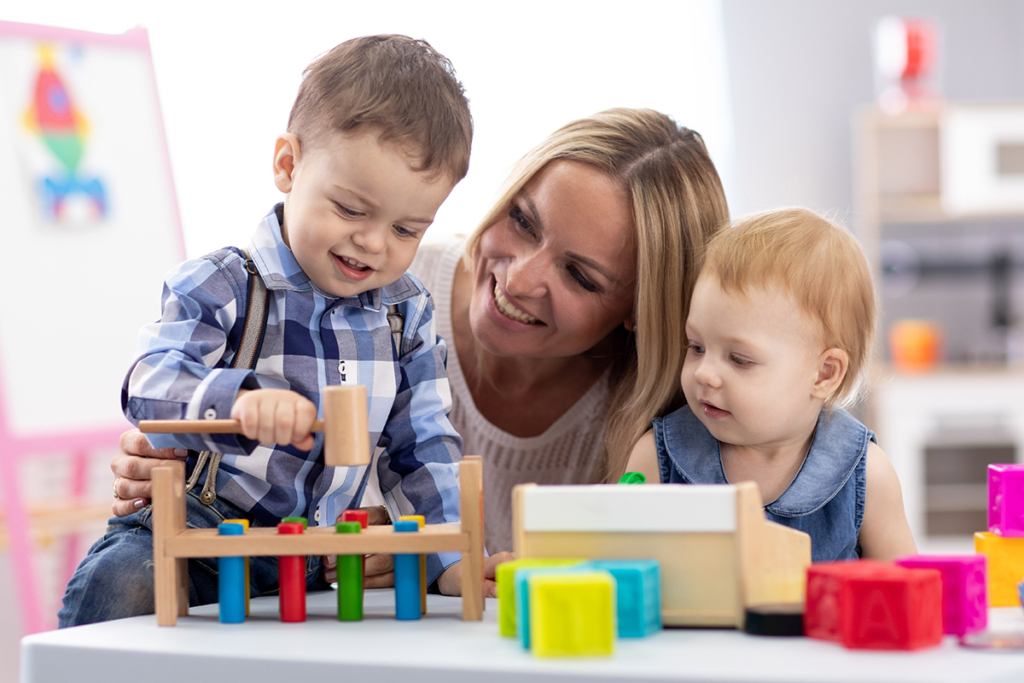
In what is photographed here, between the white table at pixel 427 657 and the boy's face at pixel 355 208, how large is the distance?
335mm

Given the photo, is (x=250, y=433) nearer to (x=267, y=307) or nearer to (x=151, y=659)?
(x=151, y=659)

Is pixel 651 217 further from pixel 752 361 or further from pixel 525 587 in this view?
pixel 525 587

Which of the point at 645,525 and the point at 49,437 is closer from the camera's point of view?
the point at 645,525

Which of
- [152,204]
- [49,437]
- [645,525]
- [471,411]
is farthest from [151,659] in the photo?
[152,204]

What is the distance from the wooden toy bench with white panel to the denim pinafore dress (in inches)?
11.4

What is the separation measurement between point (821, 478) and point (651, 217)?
1.28 feet

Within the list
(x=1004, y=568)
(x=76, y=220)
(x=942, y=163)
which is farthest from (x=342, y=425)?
(x=942, y=163)

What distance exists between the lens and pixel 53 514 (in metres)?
2.59

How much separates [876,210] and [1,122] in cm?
329

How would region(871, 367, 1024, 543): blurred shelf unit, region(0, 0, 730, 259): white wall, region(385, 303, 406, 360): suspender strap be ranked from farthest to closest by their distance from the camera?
region(871, 367, 1024, 543): blurred shelf unit → region(0, 0, 730, 259): white wall → region(385, 303, 406, 360): suspender strap

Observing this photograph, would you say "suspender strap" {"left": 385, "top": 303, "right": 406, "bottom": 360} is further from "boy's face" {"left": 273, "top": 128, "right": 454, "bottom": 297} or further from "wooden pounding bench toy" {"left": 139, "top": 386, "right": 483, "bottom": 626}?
"wooden pounding bench toy" {"left": 139, "top": 386, "right": 483, "bottom": 626}

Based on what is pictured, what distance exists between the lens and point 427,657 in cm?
61

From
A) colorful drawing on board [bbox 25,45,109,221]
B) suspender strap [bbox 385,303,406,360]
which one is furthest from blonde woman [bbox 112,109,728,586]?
colorful drawing on board [bbox 25,45,109,221]

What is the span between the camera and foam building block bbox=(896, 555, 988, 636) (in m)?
0.66
